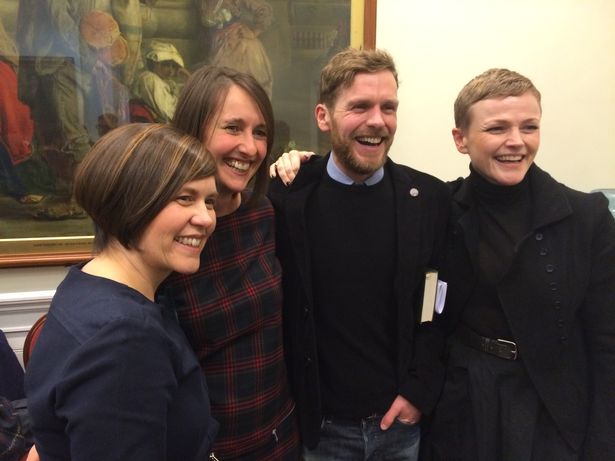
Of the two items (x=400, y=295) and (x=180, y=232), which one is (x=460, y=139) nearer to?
(x=400, y=295)

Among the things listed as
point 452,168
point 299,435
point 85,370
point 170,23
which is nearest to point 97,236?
point 85,370

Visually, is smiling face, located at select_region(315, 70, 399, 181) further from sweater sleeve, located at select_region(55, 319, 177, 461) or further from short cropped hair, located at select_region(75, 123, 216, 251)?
sweater sleeve, located at select_region(55, 319, 177, 461)

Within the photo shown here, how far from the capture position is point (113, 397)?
0.73 metres

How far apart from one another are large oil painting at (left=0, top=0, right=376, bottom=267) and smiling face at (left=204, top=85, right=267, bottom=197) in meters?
1.15

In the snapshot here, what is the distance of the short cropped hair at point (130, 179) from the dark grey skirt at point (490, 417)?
3.55ft

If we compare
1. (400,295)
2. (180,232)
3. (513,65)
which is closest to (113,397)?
(180,232)

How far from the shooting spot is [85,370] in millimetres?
718

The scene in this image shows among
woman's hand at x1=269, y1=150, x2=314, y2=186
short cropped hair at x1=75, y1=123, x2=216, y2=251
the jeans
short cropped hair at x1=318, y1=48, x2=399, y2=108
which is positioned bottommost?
the jeans

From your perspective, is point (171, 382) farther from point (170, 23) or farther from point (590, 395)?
point (170, 23)

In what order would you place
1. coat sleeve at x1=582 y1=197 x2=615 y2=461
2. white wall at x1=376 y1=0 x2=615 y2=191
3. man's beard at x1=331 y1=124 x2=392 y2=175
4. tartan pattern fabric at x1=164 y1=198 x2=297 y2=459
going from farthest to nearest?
white wall at x1=376 y1=0 x2=615 y2=191 < man's beard at x1=331 y1=124 x2=392 y2=175 < coat sleeve at x1=582 y1=197 x2=615 y2=461 < tartan pattern fabric at x1=164 y1=198 x2=297 y2=459

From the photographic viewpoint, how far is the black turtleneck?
140 cm

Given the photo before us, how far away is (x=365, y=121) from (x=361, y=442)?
1043 mm

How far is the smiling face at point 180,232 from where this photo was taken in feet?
2.95

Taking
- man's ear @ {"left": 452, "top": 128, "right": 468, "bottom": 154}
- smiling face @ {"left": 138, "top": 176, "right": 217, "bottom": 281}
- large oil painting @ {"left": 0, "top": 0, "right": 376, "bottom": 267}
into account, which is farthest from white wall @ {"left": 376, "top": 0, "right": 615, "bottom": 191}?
smiling face @ {"left": 138, "top": 176, "right": 217, "bottom": 281}
